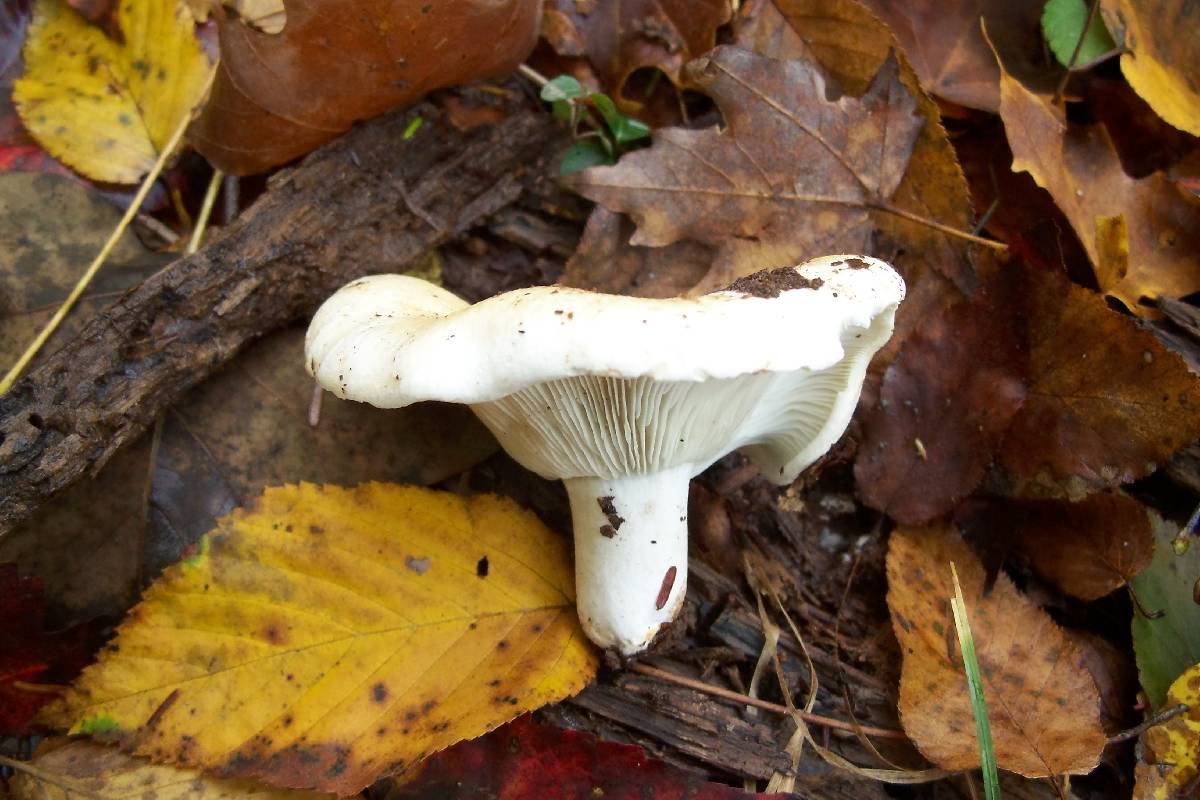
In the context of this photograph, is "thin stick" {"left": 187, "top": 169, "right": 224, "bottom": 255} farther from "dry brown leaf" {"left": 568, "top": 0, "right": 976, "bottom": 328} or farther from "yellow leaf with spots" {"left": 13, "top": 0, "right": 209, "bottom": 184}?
"dry brown leaf" {"left": 568, "top": 0, "right": 976, "bottom": 328}

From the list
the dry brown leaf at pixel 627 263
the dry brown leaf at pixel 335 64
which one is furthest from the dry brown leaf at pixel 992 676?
the dry brown leaf at pixel 335 64

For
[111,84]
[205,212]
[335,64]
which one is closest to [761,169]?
[335,64]

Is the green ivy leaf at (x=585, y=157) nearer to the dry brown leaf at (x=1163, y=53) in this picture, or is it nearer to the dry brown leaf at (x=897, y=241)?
the dry brown leaf at (x=897, y=241)

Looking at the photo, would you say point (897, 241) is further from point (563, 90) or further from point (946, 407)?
point (563, 90)

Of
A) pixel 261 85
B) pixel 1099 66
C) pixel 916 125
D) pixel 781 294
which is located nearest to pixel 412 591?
pixel 781 294

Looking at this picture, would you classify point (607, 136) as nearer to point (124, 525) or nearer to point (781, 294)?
point (781, 294)
